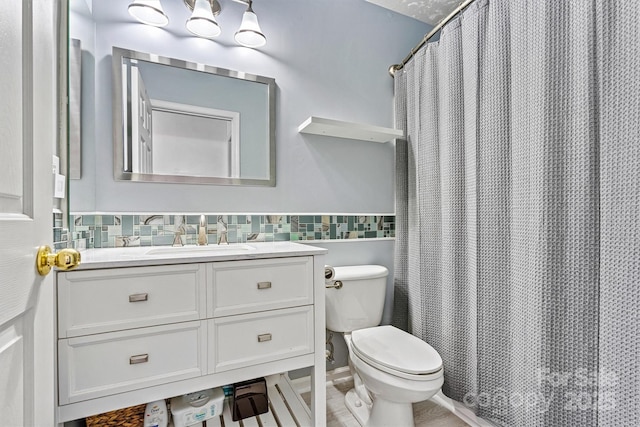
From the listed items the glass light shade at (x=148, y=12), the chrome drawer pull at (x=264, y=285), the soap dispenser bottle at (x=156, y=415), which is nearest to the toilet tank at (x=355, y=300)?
the chrome drawer pull at (x=264, y=285)

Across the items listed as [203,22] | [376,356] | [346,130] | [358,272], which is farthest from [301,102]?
[376,356]

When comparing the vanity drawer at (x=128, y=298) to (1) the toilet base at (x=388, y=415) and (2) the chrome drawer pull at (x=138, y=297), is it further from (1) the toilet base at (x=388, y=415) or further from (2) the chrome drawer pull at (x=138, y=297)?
(1) the toilet base at (x=388, y=415)

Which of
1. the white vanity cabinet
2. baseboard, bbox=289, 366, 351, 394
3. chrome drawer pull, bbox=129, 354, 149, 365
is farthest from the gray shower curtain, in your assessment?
chrome drawer pull, bbox=129, 354, 149, 365

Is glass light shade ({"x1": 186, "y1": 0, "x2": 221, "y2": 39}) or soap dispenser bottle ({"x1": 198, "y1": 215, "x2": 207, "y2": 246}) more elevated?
glass light shade ({"x1": 186, "y1": 0, "x2": 221, "y2": 39})

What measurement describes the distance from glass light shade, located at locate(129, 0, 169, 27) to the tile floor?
2067 millimetres

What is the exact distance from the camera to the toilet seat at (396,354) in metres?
1.23

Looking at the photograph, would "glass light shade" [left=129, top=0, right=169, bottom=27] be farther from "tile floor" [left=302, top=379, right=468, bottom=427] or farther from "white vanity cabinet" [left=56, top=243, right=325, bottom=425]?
"tile floor" [left=302, top=379, right=468, bottom=427]

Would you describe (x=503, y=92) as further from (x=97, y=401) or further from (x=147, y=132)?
(x=97, y=401)

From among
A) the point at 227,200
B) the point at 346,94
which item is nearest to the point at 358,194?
the point at 346,94

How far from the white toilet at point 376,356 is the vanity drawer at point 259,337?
30 cm

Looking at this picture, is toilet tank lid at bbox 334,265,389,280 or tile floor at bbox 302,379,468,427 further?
toilet tank lid at bbox 334,265,389,280

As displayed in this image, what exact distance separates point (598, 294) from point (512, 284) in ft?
0.95

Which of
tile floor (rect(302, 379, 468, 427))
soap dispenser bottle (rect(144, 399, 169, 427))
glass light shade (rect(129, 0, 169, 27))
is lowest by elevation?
tile floor (rect(302, 379, 468, 427))

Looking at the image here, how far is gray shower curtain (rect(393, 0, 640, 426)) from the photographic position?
94 cm
